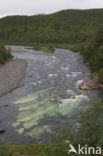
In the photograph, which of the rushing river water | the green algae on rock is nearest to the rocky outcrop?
the rushing river water

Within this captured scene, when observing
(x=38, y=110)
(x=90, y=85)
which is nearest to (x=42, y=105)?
(x=38, y=110)

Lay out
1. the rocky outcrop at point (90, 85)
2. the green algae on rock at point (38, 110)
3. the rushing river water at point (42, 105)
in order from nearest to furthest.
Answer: the rushing river water at point (42, 105), the green algae on rock at point (38, 110), the rocky outcrop at point (90, 85)

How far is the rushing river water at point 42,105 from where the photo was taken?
74.4ft

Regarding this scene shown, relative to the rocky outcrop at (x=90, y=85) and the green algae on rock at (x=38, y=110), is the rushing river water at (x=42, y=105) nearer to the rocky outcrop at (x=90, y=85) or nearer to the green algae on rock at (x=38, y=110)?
the green algae on rock at (x=38, y=110)

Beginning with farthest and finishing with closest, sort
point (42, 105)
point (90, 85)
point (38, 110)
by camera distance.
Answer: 1. point (90, 85)
2. point (42, 105)
3. point (38, 110)

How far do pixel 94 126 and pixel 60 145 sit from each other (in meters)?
3.57

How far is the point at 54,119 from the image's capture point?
25.6m

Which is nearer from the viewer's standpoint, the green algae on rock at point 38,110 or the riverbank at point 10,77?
the green algae on rock at point 38,110

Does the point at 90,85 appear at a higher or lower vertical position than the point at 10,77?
lower

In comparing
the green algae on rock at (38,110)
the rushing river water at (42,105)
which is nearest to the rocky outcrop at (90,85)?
the rushing river water at (42,105)

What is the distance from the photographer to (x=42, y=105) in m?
30.0

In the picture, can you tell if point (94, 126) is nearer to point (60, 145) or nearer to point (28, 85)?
point (60, 145)

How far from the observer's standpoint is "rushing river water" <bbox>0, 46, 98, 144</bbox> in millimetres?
22688

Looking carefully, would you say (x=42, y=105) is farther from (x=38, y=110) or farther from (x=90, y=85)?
(x=90, y=85)
